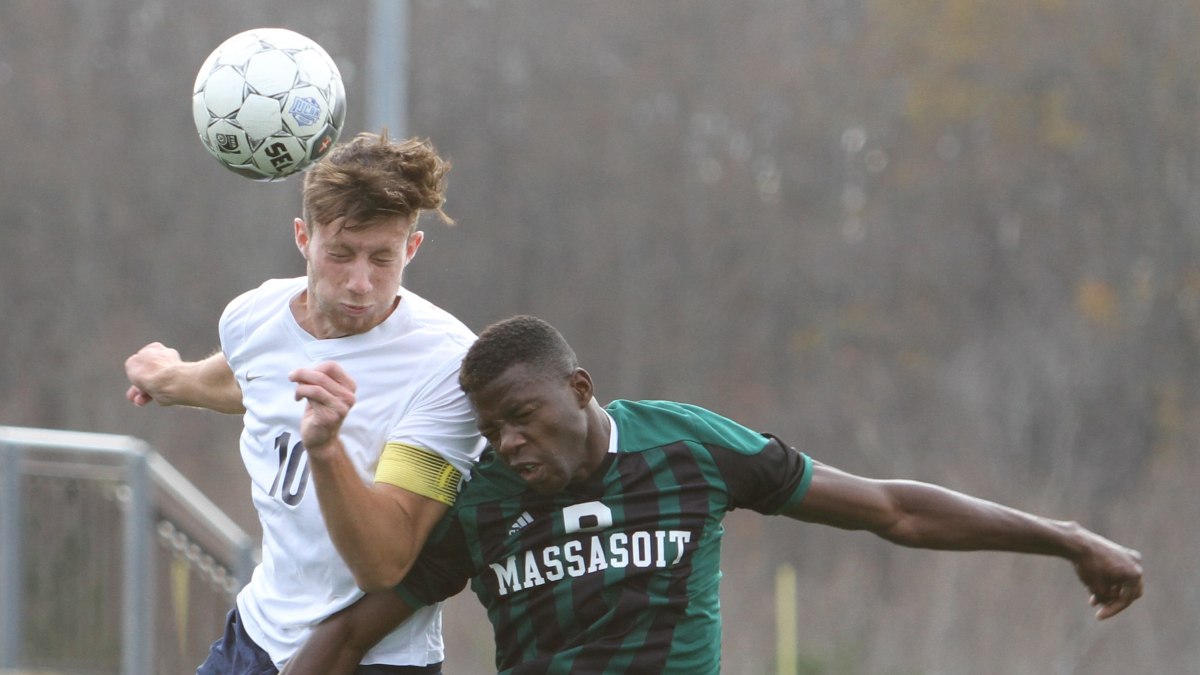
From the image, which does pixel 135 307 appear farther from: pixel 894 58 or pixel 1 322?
pixel 894 58

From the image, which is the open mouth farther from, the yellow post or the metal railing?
the yellow post

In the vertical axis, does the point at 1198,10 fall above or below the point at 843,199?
above

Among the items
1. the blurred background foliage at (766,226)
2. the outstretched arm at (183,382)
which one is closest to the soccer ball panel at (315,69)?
the outstretched arm at (183,382)

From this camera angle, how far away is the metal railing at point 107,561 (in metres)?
7.45

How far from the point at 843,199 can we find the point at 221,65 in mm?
19171

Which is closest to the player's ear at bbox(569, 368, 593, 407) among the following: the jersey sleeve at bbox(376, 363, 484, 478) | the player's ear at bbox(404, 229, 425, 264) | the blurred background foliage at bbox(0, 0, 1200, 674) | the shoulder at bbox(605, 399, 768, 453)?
the shoulder at bbox(605, 399, 768, 453)

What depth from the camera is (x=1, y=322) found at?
1992 centimetres

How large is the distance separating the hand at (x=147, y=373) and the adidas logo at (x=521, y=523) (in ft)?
4.10

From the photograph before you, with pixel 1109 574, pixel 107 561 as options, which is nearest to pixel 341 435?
pixel 1109 574

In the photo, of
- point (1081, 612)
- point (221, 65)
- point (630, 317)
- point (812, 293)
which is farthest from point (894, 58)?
point (221, 65)

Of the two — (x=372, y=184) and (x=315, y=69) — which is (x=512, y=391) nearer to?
(x=372, y=184)

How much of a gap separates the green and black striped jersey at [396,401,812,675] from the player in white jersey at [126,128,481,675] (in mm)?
130

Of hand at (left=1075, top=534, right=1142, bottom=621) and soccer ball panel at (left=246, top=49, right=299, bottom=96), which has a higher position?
soccer ball panel at (left=246, top=49, right=299, bottom=96)

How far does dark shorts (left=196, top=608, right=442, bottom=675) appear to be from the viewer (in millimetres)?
3713
